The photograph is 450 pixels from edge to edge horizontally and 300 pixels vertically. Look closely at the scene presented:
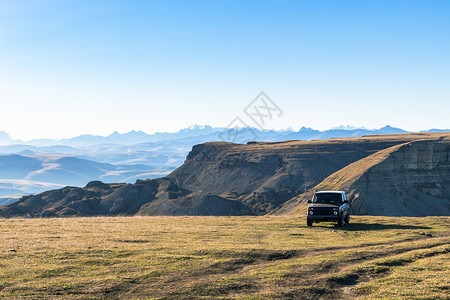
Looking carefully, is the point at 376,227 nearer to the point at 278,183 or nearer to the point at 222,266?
the point at 222,266

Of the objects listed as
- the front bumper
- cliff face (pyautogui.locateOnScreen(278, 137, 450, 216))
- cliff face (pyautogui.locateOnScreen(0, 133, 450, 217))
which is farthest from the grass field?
cliff face (pyautogui.locateOnScreen(0, 133, 450, 217))

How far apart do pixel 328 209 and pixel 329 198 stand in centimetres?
162

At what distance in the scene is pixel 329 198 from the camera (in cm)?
3194

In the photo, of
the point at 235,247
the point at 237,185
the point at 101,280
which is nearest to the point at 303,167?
the point at 237,185

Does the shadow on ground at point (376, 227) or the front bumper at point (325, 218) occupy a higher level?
the front bumper at point (325, 218)

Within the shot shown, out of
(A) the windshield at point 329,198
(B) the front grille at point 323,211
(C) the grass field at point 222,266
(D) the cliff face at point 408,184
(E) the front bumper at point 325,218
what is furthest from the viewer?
(D) the cliff face at point 408,184

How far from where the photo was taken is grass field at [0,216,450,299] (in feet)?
43.1

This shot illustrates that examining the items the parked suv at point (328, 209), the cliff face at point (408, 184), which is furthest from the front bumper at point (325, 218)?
the cliff face at point (408, 184)

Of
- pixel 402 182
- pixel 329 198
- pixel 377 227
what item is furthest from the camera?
pixel 402 182

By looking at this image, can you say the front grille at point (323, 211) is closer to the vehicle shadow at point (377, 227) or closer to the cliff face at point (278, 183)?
the vehicle shadow at point (377, 227)

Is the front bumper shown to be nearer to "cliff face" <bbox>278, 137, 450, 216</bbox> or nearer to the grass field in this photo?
the grass field

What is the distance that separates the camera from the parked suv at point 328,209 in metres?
30.4

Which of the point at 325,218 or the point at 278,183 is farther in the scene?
the point at 278,183

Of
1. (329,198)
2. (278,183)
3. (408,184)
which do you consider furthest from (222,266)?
(278,183)
